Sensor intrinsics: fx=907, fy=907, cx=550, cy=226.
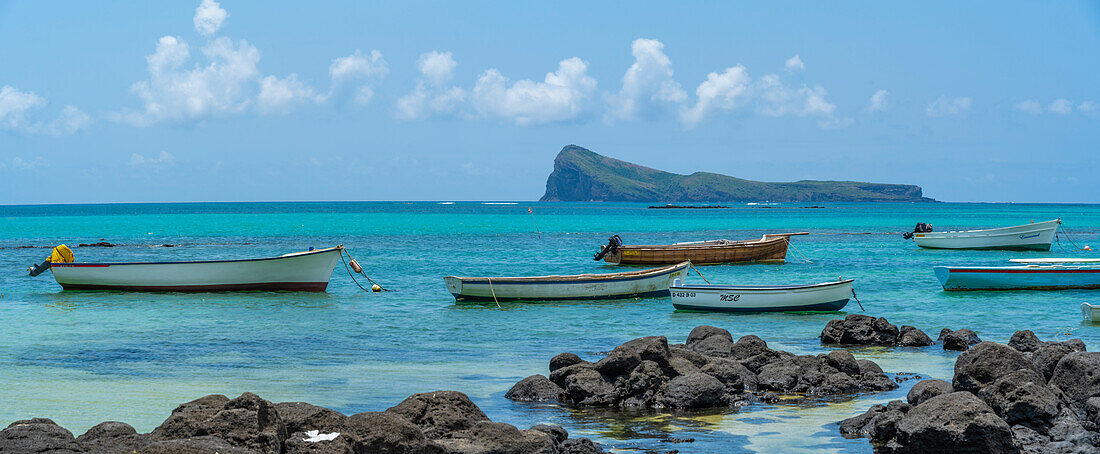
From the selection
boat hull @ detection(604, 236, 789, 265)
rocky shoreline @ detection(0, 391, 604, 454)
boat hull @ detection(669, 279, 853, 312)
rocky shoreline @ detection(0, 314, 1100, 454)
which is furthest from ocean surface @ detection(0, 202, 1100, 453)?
boat hull @ detection(604, 236, 789, 265)

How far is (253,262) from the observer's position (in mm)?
27562

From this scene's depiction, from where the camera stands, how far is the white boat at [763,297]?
2144 cm

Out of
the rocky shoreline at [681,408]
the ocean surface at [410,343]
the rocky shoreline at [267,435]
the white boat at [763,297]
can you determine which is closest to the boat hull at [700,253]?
the ocean surface at [410,343]

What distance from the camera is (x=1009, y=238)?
47719mm

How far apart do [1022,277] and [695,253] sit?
14508mm

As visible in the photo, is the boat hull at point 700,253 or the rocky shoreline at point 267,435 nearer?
the rocky shoreline at point 267,435

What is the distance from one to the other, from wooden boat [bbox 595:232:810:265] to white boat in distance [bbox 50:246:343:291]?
14472mm

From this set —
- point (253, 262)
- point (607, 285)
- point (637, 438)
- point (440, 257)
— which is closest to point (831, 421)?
point (637, 438)

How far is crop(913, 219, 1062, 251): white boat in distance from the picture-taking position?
47.6 metres

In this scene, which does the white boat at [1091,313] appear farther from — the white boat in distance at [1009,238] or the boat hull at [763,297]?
the white boat in distance at [1009,238]

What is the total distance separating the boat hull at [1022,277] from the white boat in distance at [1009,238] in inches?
851

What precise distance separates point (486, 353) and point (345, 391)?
13.3ft

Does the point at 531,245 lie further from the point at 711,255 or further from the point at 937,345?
the point at 937,345

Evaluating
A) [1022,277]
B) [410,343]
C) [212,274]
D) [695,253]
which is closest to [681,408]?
[410,343]
